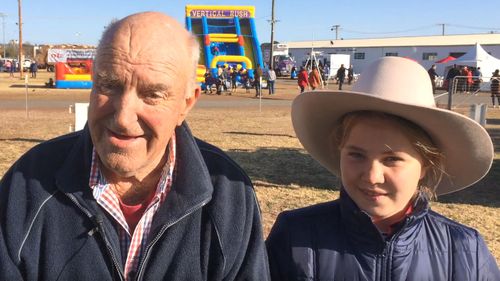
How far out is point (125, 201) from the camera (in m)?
1.98

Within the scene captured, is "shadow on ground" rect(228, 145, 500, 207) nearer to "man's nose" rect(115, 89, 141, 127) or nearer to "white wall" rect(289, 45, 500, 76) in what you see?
"man's nose" rect(115, 89, 141, 127)

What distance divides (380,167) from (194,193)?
0.68m

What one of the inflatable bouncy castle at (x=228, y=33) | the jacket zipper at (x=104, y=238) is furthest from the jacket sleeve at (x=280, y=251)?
the inflatable bouncy castle at (x=228, y=33)

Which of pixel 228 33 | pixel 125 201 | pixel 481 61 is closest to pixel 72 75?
pixel 228 33

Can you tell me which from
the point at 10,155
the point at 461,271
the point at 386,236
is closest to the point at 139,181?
the point at 386,236

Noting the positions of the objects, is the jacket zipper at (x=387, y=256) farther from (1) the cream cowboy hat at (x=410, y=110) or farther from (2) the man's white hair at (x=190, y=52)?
(2) the man's white hair at (x=190, y=52)

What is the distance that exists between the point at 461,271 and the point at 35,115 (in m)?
15.6

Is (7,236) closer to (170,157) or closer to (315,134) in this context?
(170,157)

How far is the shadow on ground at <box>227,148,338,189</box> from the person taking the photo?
24.9 ft

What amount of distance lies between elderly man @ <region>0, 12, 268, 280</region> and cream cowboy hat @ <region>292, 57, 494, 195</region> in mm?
468

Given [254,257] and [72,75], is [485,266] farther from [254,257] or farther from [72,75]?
[72,75]

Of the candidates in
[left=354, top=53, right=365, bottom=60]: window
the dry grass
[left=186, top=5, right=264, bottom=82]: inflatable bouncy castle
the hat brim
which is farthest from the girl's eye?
[left=354, top=53, right=365, bottom=60]: window

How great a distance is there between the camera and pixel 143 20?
183 centimetres

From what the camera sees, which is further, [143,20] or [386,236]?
[386,236]
